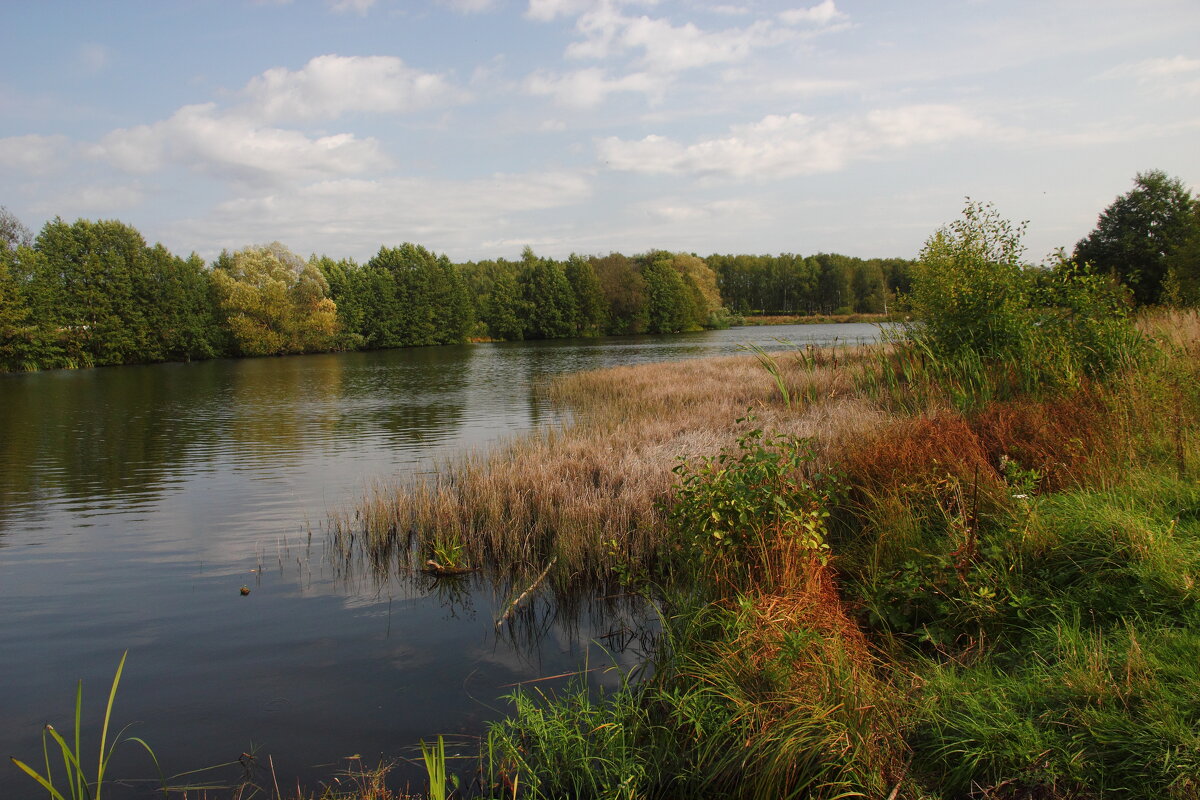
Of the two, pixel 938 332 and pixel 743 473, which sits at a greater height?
pixel 938 332

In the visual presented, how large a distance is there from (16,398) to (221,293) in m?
34.9

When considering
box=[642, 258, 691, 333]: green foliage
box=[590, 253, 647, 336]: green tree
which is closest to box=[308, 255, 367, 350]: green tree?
box=[590, 253, 647, 336]: green tree

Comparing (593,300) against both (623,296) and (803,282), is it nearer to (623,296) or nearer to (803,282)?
(623,296)

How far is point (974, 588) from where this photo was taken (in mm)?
4574

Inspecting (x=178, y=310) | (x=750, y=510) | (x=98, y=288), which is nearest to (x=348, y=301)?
(x=178, y=310)

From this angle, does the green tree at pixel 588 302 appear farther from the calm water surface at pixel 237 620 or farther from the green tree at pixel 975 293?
the green tree at pixel 975 293

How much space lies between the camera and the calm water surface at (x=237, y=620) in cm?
474

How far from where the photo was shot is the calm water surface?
4.74 meters

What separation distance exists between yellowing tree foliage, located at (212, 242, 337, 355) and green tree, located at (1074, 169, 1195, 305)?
6327 centimetres

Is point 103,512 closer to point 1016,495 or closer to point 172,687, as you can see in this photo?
point 172,687

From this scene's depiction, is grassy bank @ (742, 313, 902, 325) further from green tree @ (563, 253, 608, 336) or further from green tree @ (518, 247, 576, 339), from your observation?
green tree @ (518, 247, 576, 339)

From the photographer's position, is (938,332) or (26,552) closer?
(26,552)

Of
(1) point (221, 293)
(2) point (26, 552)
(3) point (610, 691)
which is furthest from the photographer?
(1) point (221, 293)

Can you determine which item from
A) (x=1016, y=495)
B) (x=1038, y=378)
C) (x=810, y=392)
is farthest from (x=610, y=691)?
(x=810, y=392)
